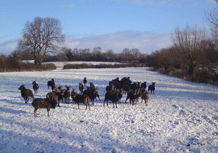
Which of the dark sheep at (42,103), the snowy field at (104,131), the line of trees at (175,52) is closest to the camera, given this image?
the snowy field at (104,131)

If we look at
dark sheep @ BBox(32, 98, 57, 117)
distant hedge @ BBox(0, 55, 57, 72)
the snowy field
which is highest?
distant hedge @ BBox(0, 55, 57, 72)

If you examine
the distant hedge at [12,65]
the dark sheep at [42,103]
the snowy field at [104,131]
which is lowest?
the snowy field at [104,131]

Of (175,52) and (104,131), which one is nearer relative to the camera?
(104,131)

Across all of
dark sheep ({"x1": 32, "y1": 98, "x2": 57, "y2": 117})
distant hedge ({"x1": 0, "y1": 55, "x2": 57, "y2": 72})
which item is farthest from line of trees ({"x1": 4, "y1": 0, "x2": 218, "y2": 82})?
dark sheep ({"x1": 32, "y1": 98, "x2": 57, "y2": 117})

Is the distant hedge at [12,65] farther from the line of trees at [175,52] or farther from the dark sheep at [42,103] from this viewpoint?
the dark sheep at [42,103]

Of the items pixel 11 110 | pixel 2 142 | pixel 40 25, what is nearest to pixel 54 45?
pixel 40 25

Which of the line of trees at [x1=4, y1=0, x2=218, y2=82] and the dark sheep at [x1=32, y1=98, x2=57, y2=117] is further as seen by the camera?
the line of trees at [x1=4, y1=0, x2=218, y2=82]

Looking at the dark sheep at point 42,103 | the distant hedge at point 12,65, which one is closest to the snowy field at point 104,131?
the dark sheep at point 42,103

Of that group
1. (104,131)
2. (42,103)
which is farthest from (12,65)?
(104,131)

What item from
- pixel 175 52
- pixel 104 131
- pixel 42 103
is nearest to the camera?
pixel 104 131

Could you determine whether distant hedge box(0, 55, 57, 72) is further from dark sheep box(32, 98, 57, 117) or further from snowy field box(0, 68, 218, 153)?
dark sheep box(32, 98, 57, 117)

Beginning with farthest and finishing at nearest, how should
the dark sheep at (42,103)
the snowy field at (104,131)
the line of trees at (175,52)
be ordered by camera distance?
the line of trees at (175,52), the dark sheep at (42,103), the snowy field at (104,131)

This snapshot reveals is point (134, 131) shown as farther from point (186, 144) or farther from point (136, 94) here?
point (136, 94)

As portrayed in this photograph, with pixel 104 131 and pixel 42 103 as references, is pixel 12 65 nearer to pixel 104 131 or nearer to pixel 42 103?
pixel 42 103
